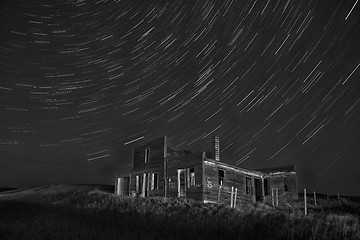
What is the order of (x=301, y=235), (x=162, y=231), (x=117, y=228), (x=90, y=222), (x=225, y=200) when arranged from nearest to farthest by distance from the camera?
(x=301, y=235) → (x=162, y=231) → (x=117, y=228) → (x=90, y=222) → (x=225, y=200)

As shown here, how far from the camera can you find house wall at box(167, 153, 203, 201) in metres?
24.4

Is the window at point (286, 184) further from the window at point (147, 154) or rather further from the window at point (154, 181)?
the window at point (147, 154)

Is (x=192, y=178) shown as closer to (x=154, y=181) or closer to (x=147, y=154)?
(x=154, y=181)

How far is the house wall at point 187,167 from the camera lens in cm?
2444

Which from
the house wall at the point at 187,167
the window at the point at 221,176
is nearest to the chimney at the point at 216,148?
the window at the point at 221,176

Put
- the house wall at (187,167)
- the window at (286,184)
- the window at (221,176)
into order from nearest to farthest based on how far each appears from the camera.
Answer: the house wall at (187,167) → the window at (221,176) → the window at (286,184)

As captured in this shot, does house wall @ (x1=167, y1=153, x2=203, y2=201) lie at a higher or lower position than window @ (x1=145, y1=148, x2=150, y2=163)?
lower

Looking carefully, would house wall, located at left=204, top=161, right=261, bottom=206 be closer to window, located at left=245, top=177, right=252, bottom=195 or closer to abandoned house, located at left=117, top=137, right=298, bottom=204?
abandoned house, located at left=117, top=137, right=298, bottom=204

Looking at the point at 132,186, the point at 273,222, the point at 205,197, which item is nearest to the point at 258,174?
the point at 205,197

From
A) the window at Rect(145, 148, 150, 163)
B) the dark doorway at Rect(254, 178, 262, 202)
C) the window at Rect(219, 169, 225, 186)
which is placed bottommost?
the dark doorway at Rect(254, 178, 262, 202)

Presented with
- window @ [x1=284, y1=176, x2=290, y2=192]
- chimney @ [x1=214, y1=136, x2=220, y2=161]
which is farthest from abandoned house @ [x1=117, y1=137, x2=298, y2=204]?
window @ [x1=284, y1=176, x2=290, y2=192]

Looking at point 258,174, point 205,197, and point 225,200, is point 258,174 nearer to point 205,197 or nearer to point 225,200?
point 225,200

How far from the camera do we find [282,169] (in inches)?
1457

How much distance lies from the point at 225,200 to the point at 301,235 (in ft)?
48.2
